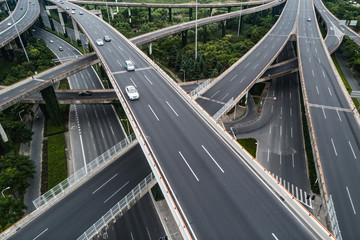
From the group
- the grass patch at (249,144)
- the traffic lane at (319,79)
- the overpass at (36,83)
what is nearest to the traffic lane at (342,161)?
the traffic lane at (319,79)

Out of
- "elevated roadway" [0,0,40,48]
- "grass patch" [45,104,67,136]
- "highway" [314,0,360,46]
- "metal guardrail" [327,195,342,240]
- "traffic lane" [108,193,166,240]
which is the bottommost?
"traffic lane" [108,193,166,240]

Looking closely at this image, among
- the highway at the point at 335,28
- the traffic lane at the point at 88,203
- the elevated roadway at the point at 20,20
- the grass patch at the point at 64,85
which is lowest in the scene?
the grass patch at the point at 64,85

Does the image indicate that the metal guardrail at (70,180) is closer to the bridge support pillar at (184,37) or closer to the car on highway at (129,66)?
the car on highway at (129,66)

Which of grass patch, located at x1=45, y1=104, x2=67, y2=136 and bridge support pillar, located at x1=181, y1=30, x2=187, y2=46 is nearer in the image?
grass patch, located at x1=45, y1=104, x2=67, y2=136

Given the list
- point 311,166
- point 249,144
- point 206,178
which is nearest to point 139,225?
point 206,178

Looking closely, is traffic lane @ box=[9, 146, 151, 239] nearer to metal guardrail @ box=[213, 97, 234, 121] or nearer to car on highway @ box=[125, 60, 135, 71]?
metal guardrail @ box=[213, 97, 234, 121]

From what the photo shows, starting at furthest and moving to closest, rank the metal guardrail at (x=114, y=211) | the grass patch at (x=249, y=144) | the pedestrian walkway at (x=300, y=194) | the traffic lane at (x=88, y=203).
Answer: the grass patch at (x=249, y=144) < the pedestrian walkway at (x=300, y=194) < the traffic lane at (x=88, y=203) < the metal guardrail at (x=114, y=211)

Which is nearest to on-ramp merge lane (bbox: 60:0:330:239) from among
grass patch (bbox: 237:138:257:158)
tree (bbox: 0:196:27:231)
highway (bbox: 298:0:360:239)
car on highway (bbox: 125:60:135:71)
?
car on highway (bbox: 125:60:135:71)
